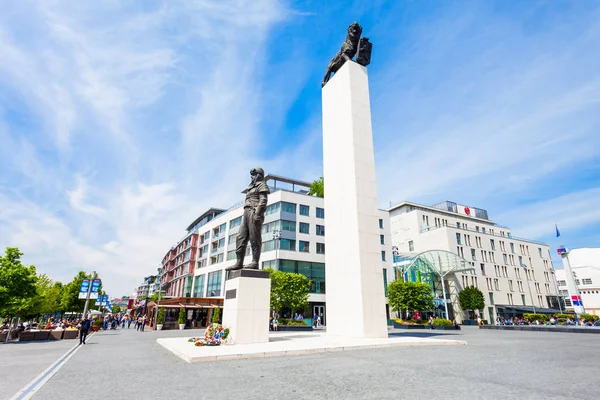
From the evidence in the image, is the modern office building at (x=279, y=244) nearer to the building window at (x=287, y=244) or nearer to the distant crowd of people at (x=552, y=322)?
the building window at (x=287, y=244)

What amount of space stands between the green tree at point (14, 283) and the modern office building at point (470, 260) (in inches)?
1822

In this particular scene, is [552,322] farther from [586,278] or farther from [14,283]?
[14,283]

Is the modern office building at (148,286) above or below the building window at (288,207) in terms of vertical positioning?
below

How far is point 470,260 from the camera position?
61.2m

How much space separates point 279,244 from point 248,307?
31375mm

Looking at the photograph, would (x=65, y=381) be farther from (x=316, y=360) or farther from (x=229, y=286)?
(x=229, y=286)

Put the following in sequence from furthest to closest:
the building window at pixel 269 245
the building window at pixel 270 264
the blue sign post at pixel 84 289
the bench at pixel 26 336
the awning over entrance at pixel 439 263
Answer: the awning over entrance at pixel 439 263 → the building window at pixel 269 245 → the building window at pixel 270 264 → the blue sign post at pixel 84 289 → the bench at pixel 26 336

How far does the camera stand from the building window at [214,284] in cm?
5450

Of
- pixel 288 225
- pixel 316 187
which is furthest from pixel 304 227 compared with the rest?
pixel 316 187

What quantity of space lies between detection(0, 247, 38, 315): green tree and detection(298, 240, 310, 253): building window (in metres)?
30.1

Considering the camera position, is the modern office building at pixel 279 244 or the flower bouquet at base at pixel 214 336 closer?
the flower bouquet at base at pixel 214 336

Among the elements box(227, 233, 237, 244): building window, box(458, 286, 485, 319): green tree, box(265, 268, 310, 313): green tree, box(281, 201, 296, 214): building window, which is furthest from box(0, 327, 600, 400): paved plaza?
box(458, 286, 485, 319): green tree

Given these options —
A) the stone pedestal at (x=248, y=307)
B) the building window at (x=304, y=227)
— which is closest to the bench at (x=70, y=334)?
the stone pedestal at (x=248, y=307)

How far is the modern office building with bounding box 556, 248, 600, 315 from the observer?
233ft
